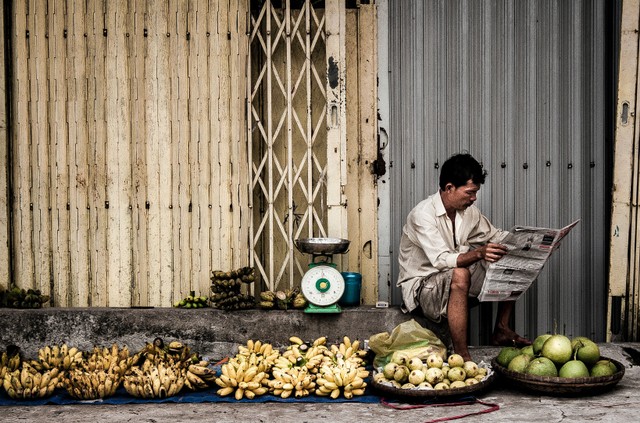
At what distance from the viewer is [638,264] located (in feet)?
16.0

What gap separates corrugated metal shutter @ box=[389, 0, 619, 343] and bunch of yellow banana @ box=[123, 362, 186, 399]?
2368 millimetres

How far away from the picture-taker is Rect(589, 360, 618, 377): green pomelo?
3.80 m

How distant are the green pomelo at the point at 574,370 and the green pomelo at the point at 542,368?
5 centimetres

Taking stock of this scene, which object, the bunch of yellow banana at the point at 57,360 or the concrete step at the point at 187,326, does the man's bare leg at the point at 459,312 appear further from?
→ the bunch of yellow banana at the point at 57,360

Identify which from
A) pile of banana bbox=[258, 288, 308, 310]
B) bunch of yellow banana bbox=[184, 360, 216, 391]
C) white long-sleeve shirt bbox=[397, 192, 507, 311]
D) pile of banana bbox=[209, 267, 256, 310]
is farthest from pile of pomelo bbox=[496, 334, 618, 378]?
pile of banana bbox=[209, 267, 256, 310]

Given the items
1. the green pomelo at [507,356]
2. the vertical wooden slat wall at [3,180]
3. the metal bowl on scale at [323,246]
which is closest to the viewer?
the green pomelo at [507,356]

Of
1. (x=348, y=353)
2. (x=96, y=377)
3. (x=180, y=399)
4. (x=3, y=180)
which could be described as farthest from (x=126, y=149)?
(x=348, y=353)

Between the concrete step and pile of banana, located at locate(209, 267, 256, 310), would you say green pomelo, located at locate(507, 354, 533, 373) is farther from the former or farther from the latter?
pile of banana, located at locate(209, 267, 256, 310)

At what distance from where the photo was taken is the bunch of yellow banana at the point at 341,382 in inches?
154

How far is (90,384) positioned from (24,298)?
4.90 ft

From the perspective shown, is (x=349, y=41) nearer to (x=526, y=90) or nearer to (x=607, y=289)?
(x=526, y=90)

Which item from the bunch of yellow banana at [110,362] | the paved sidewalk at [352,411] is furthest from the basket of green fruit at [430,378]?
the bunch of yellow banana at [110,362]

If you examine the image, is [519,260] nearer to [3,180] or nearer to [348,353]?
[348,353]

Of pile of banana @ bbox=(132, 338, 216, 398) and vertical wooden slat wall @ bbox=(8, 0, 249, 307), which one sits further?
vertical wooden slat wall @ bbox=(8, 0, 249, 307)
